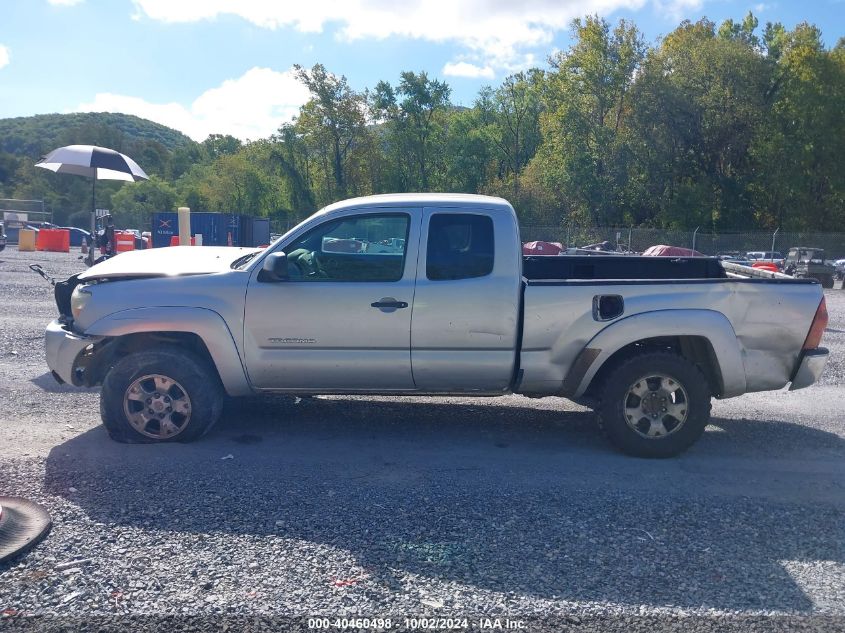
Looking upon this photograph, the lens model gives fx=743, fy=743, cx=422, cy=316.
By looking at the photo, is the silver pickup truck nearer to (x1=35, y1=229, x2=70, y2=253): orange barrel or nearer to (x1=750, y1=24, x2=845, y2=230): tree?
(x1=35, y1=229, x2=70, y2=253): orange barrel

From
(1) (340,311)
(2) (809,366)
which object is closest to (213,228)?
(1) (340,311)

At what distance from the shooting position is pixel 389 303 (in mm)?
5828

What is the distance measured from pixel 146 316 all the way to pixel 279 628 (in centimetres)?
320

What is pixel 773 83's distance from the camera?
45.1 metres

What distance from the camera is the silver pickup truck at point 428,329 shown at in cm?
581

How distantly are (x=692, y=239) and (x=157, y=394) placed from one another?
30.8 metres

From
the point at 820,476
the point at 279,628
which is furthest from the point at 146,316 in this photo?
the point at 820,476

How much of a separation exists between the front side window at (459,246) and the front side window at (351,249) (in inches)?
9.6

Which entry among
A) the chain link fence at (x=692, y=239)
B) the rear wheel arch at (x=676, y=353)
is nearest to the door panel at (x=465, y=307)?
the rear wheel arch at (x=676, y=353)

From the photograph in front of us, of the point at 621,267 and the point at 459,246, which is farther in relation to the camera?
the point at 621,267

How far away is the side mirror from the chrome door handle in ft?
2.40

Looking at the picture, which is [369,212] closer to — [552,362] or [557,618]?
[552,362]

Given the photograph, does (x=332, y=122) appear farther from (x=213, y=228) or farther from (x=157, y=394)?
(x=157, y=394)

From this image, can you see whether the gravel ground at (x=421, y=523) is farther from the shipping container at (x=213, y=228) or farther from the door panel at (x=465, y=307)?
the shipping container at (x=213, y=228)
